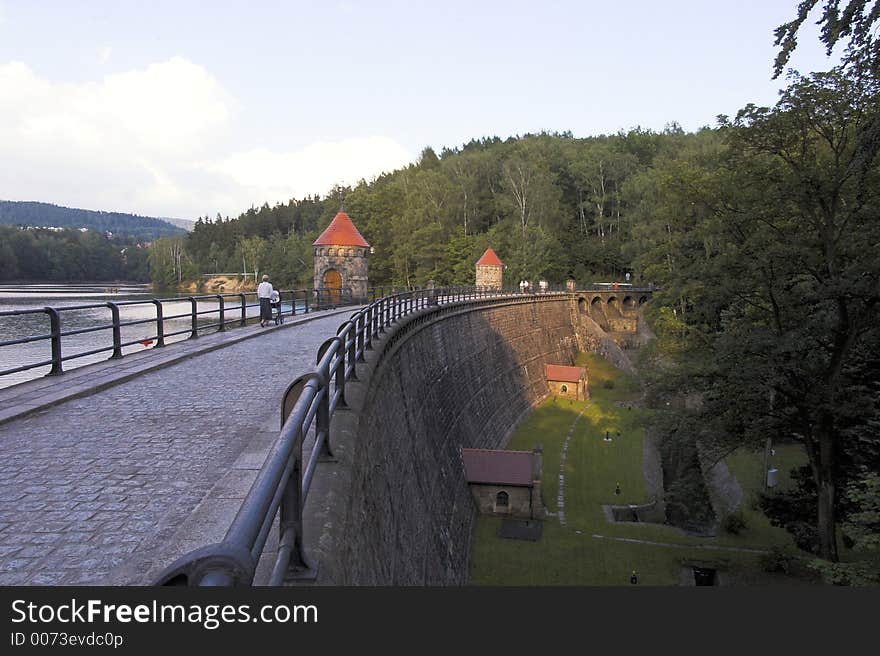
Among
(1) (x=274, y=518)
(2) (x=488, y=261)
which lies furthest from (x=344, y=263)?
(1) (x=274, y=518)

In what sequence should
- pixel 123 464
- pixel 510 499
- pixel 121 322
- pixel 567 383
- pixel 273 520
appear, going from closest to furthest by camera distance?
pixel 273 520 → pixel 123 464 → pixel 121 322 → pixel 510 499 → pixel 567 383

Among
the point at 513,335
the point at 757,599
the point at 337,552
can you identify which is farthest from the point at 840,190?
the point at 513,335

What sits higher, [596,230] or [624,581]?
[596,230]

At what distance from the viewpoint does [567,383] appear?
43.8 metres

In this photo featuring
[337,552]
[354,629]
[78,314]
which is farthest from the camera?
[78,314]

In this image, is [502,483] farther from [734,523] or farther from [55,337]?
[55,337]

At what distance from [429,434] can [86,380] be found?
11078mm

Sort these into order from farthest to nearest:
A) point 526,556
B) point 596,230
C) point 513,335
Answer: point 596,230 < point 513,335 < point 526,556

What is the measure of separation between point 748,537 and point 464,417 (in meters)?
11.3

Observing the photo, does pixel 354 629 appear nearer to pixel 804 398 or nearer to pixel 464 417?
pixel 804 398

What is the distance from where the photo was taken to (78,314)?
45.5 meters

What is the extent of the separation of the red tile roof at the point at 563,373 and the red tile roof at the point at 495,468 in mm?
20025

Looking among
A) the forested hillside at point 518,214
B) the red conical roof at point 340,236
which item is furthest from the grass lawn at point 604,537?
the forested hillside at point 518,214

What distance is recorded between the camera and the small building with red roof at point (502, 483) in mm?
23905
